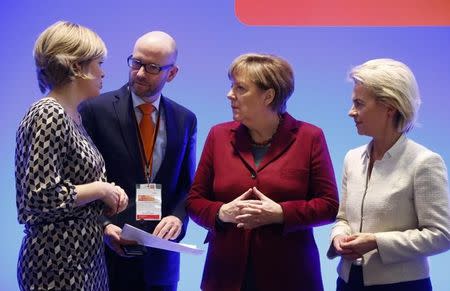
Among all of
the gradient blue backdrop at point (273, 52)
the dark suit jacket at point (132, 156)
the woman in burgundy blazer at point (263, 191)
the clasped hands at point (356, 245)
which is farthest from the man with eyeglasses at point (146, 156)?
the gradient blue backdrop at point (273, 52)

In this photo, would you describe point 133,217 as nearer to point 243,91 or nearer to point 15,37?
point 243,91

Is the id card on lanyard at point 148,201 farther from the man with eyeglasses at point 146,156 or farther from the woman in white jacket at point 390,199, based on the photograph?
the woman in white jacket at point 390,199

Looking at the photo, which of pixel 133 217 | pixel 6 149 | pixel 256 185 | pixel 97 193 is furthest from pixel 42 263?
pixel 6 149

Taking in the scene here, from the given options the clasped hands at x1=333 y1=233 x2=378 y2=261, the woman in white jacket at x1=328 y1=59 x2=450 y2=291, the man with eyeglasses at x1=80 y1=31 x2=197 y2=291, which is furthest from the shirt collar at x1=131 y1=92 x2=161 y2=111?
the clasped hands at x1=333 y1=233 x2=378 y2=261

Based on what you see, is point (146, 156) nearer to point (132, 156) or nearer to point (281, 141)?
point (132, 156)

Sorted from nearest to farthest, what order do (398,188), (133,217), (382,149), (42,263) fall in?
(42,263) → (398,188) → (382,149) → (133,217)

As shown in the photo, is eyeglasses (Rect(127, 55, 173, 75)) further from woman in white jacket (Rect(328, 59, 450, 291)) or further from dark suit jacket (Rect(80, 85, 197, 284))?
woman in white jacket (Rect(328, 59, 450, 291))

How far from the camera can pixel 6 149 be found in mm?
3791

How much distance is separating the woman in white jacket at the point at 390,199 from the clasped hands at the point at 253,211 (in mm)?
278

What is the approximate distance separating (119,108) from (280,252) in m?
0.95

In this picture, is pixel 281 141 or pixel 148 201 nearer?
pixel 281 141

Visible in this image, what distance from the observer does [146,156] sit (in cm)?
264

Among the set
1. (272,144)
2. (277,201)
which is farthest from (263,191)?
(272,144)

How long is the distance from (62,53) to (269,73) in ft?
2.80
